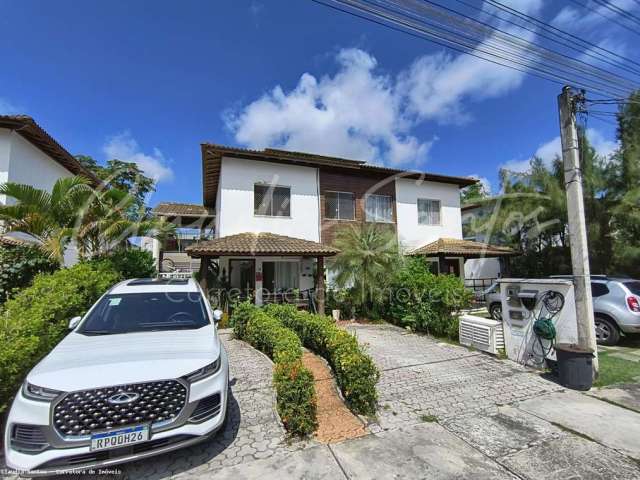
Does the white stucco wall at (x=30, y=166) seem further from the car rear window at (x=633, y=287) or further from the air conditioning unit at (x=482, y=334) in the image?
the car rear window at (x=633, y=287)

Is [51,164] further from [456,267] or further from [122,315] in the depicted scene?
[456,267]

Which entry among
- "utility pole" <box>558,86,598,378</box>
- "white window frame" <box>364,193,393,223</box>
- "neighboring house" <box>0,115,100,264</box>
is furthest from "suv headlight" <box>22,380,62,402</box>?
"white window frame" <box>364,193,393,223</box>

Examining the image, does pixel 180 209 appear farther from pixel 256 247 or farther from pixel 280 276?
pixel 256 247

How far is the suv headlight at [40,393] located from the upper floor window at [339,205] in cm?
1241

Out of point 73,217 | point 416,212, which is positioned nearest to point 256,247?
point 73,217

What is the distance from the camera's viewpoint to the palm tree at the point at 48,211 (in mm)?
7501

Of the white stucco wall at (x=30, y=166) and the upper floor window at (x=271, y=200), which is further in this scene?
the upper floor window at (x=271, y=200)

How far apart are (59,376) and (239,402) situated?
7.85 ft

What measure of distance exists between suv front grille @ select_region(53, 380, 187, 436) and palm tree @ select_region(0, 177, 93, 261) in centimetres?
693

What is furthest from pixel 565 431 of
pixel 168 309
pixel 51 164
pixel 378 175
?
pixel 51 164

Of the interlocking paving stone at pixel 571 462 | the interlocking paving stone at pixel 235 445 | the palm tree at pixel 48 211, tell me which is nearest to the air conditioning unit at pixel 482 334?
the interlocking paving stone at pixel 571 462

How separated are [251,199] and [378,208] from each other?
6.51m

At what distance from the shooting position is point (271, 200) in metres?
13.6

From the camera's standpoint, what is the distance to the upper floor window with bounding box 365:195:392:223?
15461 mm
